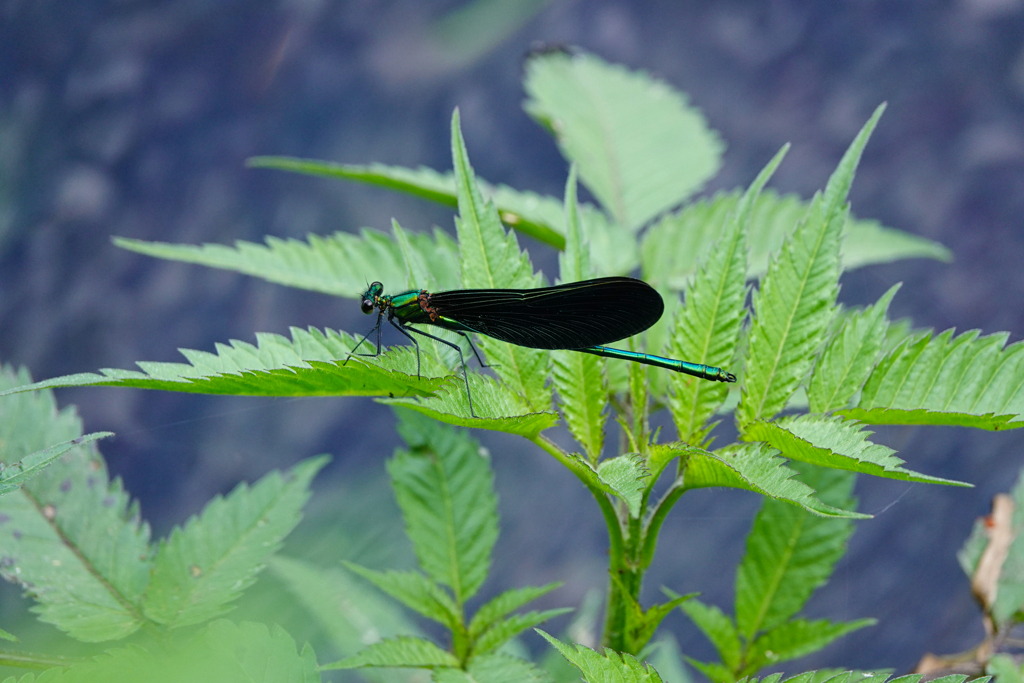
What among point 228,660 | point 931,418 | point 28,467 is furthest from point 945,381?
point 28,467

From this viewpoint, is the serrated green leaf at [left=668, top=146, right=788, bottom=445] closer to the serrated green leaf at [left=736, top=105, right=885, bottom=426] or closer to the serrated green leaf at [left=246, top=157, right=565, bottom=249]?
the serrated green leaf at [left=736, top=105, right=885, bottom=426]

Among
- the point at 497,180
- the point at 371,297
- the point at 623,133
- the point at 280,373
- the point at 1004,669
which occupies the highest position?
the point at 497,180

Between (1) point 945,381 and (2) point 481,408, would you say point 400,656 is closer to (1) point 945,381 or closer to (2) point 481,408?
(2) point 481,408

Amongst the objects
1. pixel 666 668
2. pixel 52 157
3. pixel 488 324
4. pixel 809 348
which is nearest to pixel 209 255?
pixel 488 324

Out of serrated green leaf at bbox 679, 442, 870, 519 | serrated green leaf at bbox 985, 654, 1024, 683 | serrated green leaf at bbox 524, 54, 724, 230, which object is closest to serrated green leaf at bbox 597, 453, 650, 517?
serrated green leaf at bbox 679, 442, 870, 519

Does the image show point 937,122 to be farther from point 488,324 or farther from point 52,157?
point 52,157

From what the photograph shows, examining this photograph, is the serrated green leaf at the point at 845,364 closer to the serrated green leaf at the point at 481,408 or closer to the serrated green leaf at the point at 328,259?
the serrated green leaf at the point at 481,408
